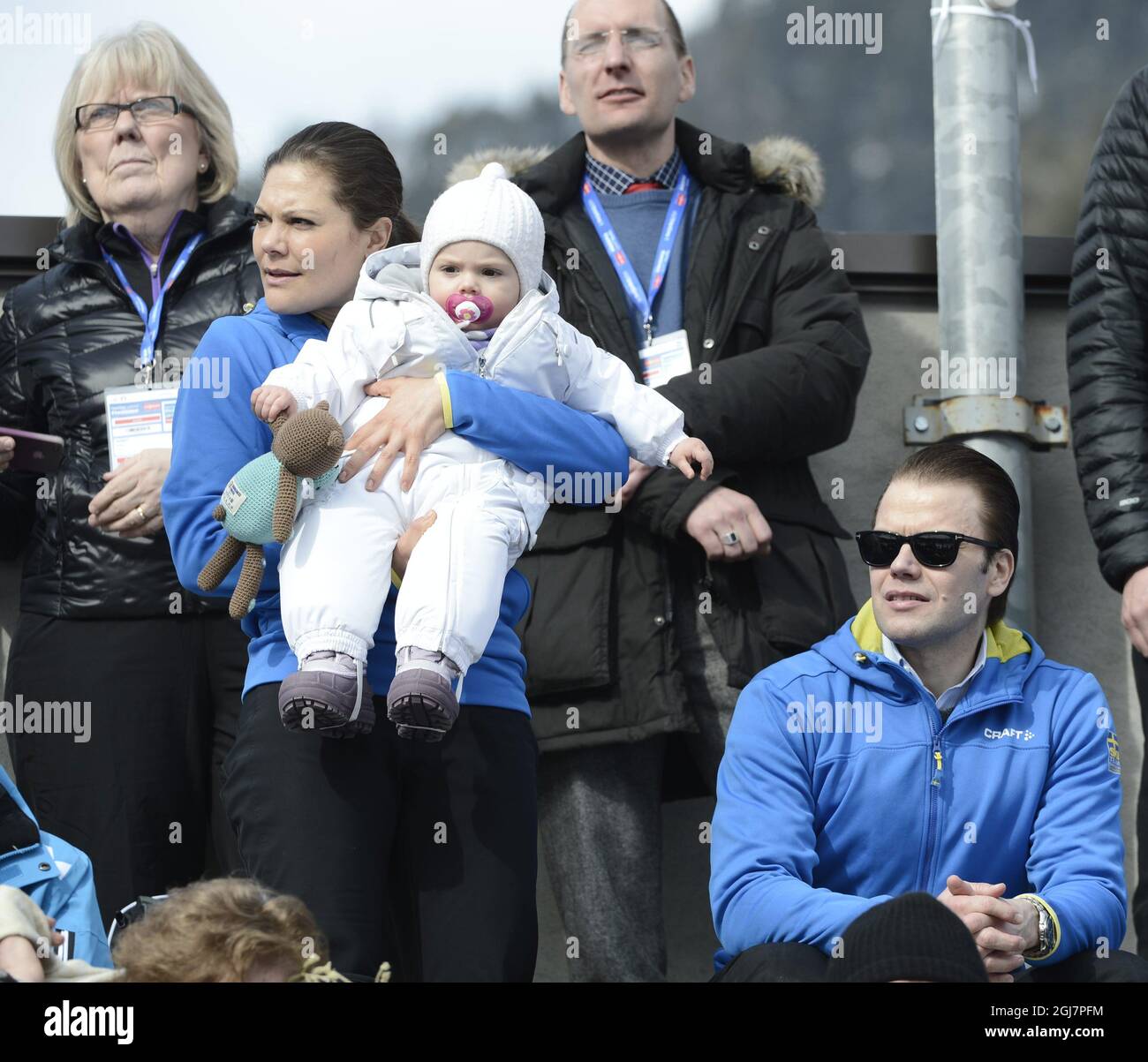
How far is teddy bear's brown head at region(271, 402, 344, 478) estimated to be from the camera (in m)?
3.65

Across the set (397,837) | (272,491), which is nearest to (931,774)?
(397,837)

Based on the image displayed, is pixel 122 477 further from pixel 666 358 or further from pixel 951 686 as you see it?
pixel 951 686

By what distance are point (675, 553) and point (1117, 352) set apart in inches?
49.4

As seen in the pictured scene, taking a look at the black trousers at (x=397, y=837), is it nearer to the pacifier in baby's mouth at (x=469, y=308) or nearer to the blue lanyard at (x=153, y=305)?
the pacifier in baby's mouth at (x=469, y=308)

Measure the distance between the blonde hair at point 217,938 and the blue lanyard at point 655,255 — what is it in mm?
2314

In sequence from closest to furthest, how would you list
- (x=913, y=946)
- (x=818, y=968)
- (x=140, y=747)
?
(x=913, y=946) → (x=818, y=968) → (x=140, y=747)

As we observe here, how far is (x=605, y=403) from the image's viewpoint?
13.9 feet

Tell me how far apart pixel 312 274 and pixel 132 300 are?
43.8 inches

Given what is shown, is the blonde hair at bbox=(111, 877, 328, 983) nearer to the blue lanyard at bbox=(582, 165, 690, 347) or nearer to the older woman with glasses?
the older woman with glasses

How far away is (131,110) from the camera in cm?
510

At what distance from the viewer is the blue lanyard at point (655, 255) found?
204 inches

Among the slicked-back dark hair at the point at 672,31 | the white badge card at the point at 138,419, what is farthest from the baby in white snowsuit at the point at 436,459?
the slicked-back dark hair at the point at 672,31
